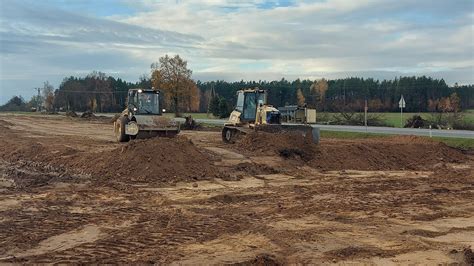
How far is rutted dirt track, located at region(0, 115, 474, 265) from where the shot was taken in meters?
8.01

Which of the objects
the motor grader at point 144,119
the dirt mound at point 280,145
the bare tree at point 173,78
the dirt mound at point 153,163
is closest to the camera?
the dirt mound at point 153,163

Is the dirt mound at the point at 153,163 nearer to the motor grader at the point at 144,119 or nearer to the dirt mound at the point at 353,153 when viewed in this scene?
the dirt mound at the point at 353,153

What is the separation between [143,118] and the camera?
2334 cm

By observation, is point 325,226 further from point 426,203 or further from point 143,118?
point 143,118

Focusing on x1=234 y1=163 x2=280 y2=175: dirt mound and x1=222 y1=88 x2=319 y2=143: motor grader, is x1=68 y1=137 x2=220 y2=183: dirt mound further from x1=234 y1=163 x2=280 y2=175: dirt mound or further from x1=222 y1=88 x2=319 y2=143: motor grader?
x1=222 y1=88 x2=319 y2=143: motor grader

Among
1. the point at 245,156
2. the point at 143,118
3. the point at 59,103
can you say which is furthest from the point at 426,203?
the point at 59,103

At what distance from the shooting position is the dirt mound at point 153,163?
16344 millimetres

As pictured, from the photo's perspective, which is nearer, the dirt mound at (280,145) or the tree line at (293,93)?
the dirt mound at (280,145)

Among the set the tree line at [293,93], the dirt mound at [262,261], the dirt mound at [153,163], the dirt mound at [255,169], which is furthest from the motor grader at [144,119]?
the tree line at [293,93]

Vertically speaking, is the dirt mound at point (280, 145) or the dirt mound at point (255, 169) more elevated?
the dirt mound at point (280, 145)

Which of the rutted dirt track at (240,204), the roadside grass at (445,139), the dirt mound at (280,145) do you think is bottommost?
the rutted dirt track at (240,204)

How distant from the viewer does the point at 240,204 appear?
12.4m

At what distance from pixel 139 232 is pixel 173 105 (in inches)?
2192

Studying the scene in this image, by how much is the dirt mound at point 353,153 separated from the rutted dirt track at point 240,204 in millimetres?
63
